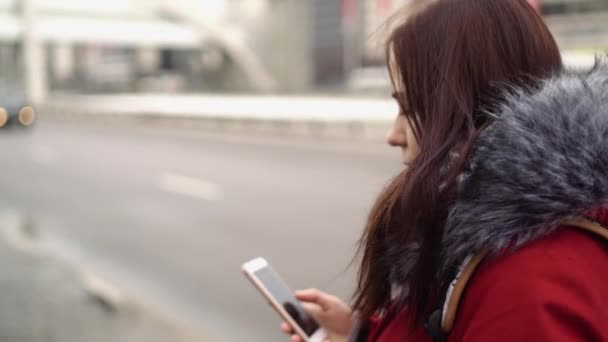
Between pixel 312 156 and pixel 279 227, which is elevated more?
pixel 279 227

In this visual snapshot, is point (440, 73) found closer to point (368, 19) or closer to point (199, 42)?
point (368, 19)

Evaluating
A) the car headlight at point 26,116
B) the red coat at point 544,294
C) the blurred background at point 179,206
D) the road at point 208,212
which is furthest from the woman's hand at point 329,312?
the car headlight at point 26,116

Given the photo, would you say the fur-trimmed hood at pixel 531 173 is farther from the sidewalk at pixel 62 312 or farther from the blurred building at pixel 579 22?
the blurred building at pixel 579 22

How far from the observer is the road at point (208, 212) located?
525cm

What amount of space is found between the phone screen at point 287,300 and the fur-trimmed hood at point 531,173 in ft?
2.10

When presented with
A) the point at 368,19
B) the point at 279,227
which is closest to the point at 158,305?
the point at 279,227

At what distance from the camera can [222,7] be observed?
2178 inches

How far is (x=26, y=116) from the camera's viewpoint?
776 inches

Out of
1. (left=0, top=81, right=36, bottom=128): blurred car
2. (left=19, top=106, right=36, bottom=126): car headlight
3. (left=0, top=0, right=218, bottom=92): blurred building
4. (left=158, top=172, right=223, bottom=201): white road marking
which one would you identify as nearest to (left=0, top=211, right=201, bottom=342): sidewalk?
(left=158, top=172, right=223, bottom=201): white road marking

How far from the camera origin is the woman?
0.94 m

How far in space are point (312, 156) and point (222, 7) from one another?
44005 mm

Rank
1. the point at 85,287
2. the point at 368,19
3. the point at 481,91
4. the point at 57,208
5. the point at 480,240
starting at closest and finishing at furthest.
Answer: the point at 480,240 < the point at 481,91 < the point at 85,287 < the point at 57,208 < the point at 368,19

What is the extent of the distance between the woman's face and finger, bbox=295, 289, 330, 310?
0.48m

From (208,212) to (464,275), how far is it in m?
7.25
